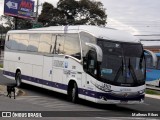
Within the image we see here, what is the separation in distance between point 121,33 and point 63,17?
6515 centimetres

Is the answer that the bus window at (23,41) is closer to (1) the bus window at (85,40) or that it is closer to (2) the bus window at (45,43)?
(2) the bus window at (45,43)

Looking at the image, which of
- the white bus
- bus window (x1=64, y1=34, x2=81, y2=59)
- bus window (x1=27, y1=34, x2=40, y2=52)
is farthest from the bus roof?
bus window (x1=27, y1=34, x2=40, y2=52)

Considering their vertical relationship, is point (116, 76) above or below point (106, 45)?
below

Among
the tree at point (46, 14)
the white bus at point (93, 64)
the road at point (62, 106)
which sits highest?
the tree at point (46, 14)

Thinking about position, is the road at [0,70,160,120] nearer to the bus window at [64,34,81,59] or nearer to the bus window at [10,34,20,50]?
the bus window at [64,34,81,59]

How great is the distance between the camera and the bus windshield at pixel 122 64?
636 inches

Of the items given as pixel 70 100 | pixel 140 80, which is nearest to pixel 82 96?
pixel 70 100

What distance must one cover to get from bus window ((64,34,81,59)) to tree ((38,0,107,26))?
2484 inches

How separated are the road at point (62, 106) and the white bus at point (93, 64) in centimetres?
49

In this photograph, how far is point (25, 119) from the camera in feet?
37.8

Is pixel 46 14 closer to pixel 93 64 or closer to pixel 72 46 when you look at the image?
pixel 72 46

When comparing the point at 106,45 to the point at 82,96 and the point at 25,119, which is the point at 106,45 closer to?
the point at 82,96

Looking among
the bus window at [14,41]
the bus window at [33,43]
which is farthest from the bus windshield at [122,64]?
the bus window at [14,41]

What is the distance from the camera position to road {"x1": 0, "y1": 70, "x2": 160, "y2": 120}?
14.3 meters
